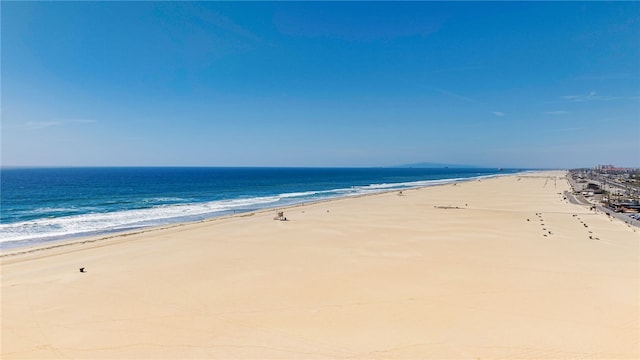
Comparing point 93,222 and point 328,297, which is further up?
point 93,222

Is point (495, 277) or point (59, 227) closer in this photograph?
point (495, 277)

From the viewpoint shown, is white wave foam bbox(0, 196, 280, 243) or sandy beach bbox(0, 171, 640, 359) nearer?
sandy beach bbox(0, 171, 640, 359)

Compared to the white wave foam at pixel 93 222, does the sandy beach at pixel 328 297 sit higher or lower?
lower

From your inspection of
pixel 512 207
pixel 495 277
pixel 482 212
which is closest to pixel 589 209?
pixel 512 207

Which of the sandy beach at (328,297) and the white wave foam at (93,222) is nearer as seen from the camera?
the sandy beach at (328,297)

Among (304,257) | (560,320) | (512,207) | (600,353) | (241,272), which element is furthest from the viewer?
(512,207)

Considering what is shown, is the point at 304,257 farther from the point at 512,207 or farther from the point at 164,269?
→ the point at 512,207

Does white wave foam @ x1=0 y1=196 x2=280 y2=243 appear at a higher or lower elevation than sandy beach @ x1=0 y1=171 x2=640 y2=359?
higher

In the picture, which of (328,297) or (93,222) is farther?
(93,222)
